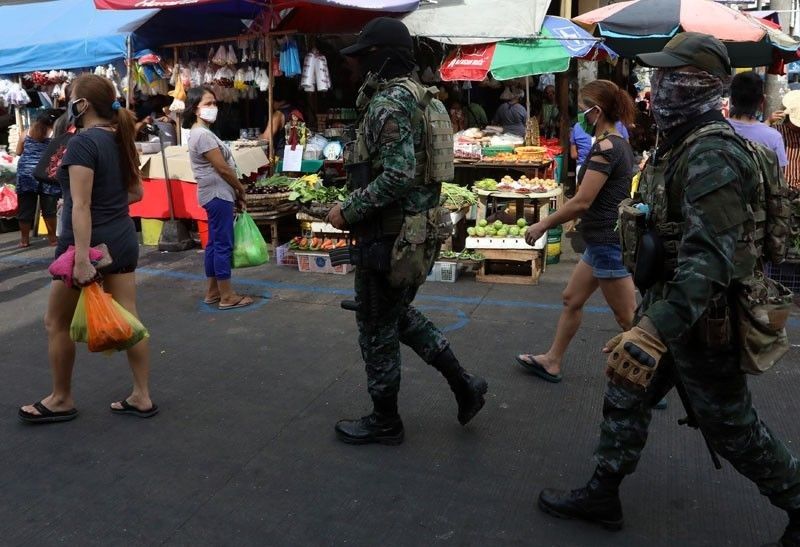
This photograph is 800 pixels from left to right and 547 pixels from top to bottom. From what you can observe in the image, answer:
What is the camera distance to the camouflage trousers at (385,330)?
3.60m

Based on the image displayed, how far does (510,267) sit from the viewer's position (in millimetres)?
7262

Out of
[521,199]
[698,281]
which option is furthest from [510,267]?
[698,281]

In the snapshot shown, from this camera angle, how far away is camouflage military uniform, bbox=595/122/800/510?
8.04 ft

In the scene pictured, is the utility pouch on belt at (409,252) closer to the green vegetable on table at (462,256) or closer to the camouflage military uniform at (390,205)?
the camouflage military uniform at (390,205)

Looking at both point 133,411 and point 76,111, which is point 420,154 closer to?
point 76,111

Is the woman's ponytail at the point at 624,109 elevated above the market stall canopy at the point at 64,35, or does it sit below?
below

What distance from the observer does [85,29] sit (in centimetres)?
1136

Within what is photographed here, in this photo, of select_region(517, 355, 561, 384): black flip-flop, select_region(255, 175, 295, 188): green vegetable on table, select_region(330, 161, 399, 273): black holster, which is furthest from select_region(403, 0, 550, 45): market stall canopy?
select_region(330, 161, 399, 273): black holster

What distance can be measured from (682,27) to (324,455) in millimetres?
6113

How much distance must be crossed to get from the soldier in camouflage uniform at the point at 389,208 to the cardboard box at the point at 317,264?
378cm

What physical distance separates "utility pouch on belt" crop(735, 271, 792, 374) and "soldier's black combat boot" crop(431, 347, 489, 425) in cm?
156

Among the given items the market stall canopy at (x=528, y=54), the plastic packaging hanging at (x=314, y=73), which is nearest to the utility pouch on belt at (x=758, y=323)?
the market stall canopy at (x=528, y=54)

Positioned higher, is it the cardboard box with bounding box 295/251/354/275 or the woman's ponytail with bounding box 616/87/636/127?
Result: the woman's ponytail with bounding box 616/87/636/127

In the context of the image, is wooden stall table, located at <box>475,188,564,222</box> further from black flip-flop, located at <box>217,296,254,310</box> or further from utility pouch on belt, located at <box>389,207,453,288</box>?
utility pouch on belt, located at <box>389,207,453,288</box>
